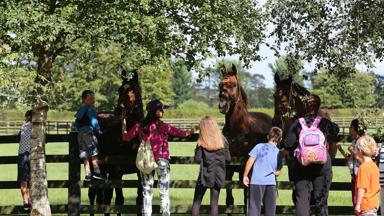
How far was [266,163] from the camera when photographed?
905 centimetres

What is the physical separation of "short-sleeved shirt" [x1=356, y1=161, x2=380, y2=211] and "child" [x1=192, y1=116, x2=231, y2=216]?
230 cm

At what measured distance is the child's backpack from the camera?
8.68m

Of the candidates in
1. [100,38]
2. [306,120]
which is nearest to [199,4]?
[100,38]

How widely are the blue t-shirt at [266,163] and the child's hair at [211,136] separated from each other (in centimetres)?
54

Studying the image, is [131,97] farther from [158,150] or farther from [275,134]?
[275,134]

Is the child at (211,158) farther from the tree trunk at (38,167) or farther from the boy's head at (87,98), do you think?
the tree trunk at (38,167)

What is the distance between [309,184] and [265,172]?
25.0 inches

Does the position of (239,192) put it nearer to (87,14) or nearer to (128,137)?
(128,137)

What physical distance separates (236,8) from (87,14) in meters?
2.23

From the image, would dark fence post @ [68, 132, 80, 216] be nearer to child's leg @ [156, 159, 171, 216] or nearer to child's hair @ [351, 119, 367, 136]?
child's leg @ [156, 159, 171, 216]

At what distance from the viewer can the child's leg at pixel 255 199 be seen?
357 inches

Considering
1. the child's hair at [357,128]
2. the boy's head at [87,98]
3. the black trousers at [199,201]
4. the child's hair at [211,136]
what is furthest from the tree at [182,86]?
the child's hair at [357,128]

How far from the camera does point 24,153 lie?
1112 centimetres

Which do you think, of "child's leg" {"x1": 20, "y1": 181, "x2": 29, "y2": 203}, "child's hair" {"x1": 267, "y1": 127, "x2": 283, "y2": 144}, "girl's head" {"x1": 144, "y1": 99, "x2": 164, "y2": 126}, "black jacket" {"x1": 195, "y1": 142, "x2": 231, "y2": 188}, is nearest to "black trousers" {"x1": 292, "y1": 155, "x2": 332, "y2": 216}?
"child's hair" {"x1": 267, "y1": 127, "x2": 283, "y2": 144}
